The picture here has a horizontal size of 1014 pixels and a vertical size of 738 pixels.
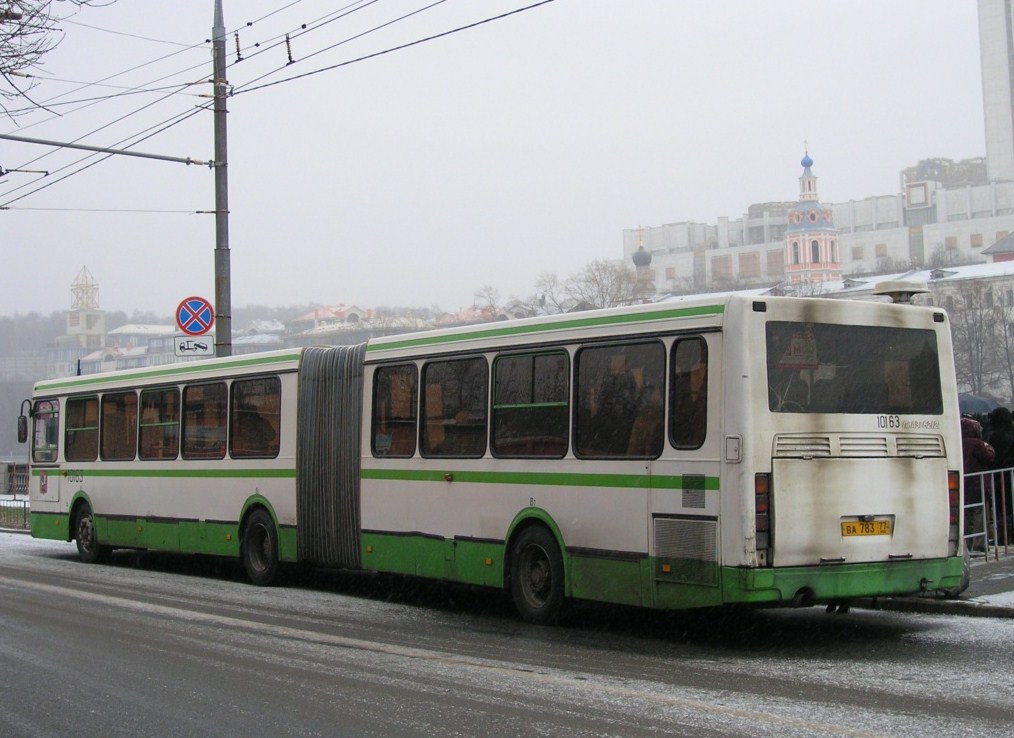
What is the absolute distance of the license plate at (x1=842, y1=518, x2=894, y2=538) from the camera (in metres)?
10.1

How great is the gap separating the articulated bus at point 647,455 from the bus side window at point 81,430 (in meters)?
5.30

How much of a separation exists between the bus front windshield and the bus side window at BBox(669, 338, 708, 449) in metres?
0.50

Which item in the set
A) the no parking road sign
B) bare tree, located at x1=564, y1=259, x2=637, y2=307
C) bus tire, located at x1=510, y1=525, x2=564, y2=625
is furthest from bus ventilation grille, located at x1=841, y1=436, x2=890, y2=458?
bare tree, located at x1=564, y1=259, x2=637, y2=307

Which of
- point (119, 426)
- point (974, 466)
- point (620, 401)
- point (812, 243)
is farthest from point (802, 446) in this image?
point (812, 243)

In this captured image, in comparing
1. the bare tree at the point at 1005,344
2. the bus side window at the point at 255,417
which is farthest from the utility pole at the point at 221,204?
the bare tree at the point at 1005,344

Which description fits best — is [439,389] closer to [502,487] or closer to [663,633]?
[502,487]

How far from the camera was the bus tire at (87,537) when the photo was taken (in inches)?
776

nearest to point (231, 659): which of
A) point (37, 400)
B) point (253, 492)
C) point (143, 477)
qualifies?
point (253, 492)

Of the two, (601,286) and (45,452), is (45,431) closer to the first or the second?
(45,452)

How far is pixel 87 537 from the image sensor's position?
65.3 feet

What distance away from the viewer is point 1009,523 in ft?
49.3

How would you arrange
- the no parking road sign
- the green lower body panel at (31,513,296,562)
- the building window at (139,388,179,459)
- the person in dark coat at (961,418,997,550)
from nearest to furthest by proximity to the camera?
1. the person in dark coat at (961,418,997,550)
2. the green lower body panel at (31,513,296,562)
3. the building window at (139,388,179,459)
4. the no parking road sign

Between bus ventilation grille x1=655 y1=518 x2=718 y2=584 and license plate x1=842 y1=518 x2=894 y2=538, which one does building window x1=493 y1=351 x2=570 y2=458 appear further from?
license plate x1=842 y1=518 x2=894 y2=538

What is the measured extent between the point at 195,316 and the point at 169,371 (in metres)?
4.94
